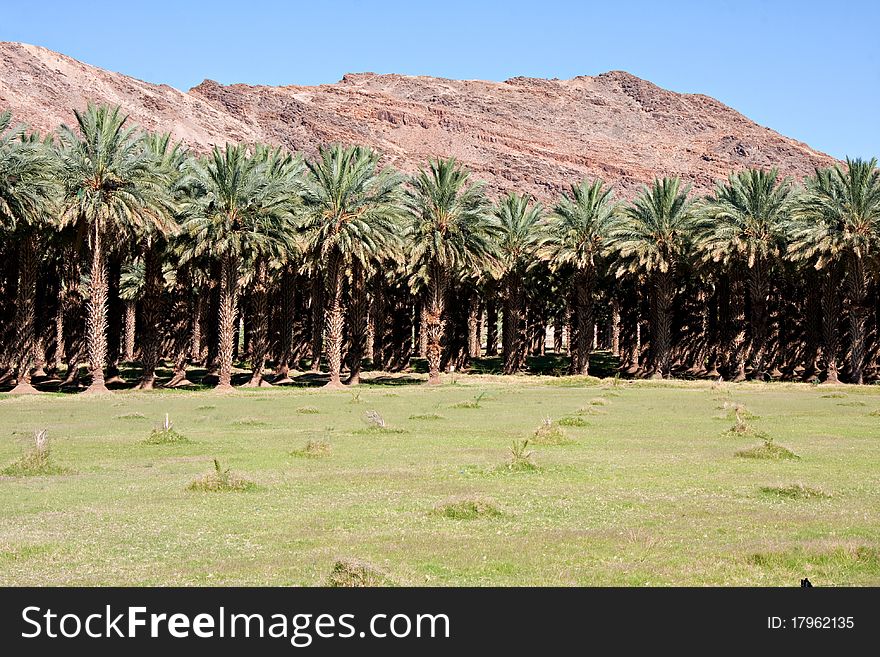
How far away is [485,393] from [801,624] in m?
38.2

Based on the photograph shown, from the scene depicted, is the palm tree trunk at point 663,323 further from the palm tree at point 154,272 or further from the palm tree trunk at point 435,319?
the palm tree at point 154,272

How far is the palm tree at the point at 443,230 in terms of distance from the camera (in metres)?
55.1

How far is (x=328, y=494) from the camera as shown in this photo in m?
16.0

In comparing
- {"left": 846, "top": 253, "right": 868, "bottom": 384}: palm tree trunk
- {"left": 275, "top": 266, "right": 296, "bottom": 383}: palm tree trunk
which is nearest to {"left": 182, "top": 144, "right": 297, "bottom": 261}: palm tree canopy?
{"left": 275, "top": 266, "right": 296, "bottom": 383}: palm tree trunk

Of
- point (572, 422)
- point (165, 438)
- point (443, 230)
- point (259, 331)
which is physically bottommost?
point (165, 438)

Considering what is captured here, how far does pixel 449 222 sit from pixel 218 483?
40624 mm

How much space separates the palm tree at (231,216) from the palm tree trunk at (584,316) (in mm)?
21242

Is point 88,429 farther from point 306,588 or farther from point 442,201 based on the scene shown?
point 442,201

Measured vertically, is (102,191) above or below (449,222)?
below

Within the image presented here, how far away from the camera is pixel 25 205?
42.7 meters

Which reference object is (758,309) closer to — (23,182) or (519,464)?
(23,182)

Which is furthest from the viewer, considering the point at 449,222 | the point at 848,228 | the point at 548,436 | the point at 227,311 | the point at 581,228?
the point at 581,228

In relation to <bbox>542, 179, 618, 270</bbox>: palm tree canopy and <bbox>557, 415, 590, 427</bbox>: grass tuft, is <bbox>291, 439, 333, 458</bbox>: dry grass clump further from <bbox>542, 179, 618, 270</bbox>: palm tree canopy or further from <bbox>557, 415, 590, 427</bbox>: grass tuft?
<bbox>542, 179, 618, 270</bbox>: palm tree canopy

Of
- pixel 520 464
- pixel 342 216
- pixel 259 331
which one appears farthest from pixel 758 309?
pixel 520 464
